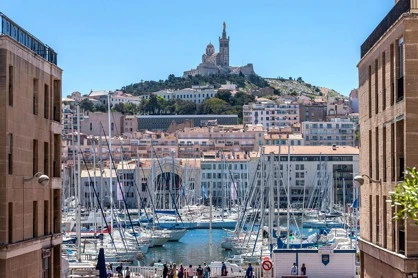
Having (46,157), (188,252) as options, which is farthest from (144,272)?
(188,252)

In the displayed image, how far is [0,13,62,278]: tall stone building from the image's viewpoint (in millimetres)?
24078

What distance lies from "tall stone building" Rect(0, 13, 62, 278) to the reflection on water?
151 ft

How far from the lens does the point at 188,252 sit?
90562 mm

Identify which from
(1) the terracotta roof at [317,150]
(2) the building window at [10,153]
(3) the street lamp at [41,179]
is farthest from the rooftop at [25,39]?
(1) the terracotta roof at [317,150]

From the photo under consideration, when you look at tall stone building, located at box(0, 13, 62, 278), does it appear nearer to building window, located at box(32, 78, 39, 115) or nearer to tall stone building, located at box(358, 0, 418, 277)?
building window, located at box(32, 78, 39, 115)

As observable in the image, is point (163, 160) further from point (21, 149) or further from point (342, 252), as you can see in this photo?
point (21, 149)

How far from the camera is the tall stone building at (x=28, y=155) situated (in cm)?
2408

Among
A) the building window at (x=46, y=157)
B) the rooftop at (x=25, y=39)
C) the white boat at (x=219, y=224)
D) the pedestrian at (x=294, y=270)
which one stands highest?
the rooftop at (x=25, y=39)

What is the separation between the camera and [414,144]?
76.3 ft

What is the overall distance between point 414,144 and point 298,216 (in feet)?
359

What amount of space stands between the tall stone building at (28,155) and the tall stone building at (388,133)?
8885mm

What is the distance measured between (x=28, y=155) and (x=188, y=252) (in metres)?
64.8

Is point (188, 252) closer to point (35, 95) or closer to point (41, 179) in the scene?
point (35, 95)

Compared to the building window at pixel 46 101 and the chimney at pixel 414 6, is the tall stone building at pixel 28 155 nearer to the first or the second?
the building window at pixel 46 101
